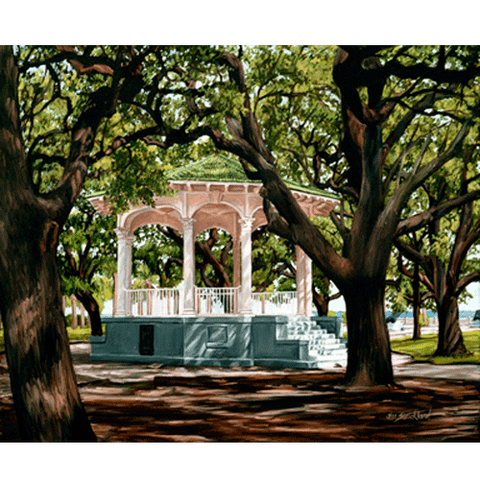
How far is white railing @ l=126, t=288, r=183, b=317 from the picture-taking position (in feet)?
66.4

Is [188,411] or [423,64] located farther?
[423,64]

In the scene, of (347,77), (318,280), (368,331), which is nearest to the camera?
(347,77)

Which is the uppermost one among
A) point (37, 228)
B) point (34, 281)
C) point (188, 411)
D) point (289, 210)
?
point (289, 210)

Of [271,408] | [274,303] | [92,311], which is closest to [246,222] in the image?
[274,303]

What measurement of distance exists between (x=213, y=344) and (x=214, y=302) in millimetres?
1652

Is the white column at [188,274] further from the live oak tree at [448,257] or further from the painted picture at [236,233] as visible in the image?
the live oak tree at [448,257]

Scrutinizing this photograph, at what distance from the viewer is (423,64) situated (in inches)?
469

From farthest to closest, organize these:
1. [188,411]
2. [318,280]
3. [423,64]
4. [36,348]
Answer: [318,280] < [423,64] < [188,411] < [36,348]

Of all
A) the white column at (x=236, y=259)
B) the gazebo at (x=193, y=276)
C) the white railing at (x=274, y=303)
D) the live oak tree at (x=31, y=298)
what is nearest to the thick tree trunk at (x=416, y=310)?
the gazebo at (x=193, y=276)

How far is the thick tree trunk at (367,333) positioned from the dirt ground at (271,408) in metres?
0.54

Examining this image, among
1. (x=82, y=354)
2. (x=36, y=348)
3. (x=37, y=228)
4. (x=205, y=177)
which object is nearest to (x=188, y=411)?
(x=36, y=348)

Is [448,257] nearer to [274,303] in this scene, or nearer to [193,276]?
[274,303]

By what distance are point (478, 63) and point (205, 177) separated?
9.74m

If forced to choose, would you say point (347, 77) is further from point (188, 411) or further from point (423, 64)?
point (188, 411)
